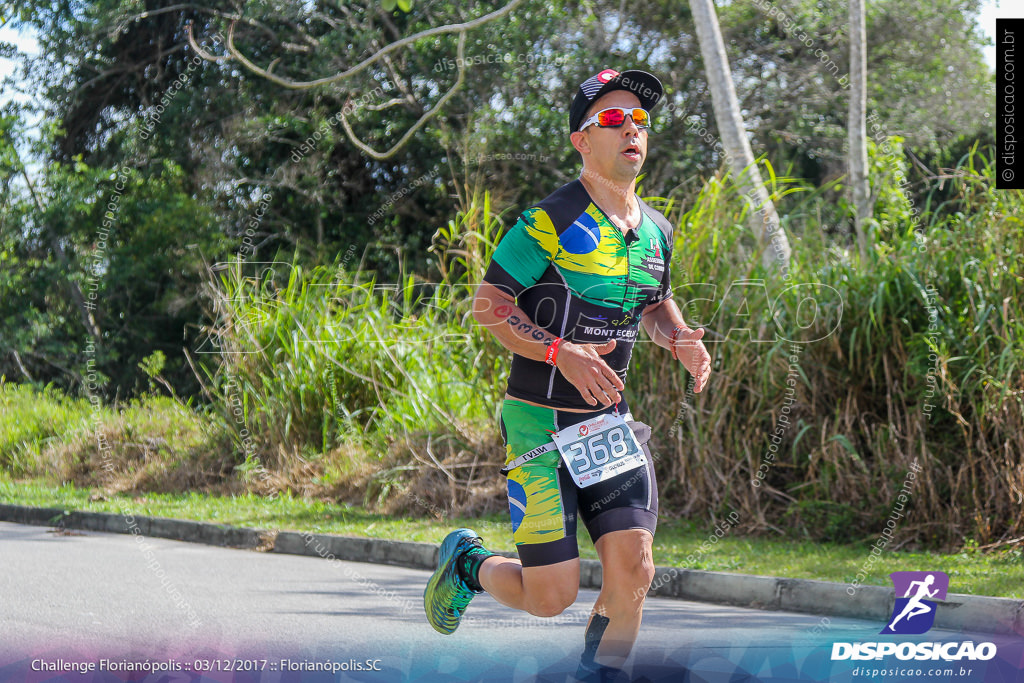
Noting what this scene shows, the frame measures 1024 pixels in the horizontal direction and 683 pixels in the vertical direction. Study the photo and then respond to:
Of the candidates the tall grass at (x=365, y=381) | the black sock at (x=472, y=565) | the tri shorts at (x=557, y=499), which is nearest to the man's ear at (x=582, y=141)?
the tri shorts at (x=557, y=499)

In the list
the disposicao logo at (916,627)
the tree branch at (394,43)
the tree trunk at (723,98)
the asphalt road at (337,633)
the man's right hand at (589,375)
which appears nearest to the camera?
the man's right hand at (589,375)

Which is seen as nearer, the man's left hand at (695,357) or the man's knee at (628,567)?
the man's knee at (628,567)

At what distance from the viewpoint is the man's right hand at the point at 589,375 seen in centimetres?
322

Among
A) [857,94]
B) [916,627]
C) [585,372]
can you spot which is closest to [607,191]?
[585,372]

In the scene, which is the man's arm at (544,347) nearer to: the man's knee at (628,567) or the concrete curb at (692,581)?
the man's knee at (628,567)

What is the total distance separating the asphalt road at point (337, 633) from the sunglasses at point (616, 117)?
2217 millimetres

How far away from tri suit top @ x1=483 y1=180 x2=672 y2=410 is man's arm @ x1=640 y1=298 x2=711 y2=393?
0.82 feet

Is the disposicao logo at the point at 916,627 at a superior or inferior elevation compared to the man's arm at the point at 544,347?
inferior

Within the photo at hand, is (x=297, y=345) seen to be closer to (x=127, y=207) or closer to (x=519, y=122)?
(x=519, y=122)

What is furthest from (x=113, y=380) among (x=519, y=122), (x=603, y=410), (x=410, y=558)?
(x=603, y=410)

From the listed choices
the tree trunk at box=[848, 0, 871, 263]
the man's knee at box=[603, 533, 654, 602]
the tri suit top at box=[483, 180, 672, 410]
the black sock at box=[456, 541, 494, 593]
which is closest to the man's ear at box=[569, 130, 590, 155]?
the tri suit top at box=[483, 180, 672, 410]

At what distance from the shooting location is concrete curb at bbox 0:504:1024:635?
5523 mm

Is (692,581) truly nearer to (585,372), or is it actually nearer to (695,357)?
(695,357)

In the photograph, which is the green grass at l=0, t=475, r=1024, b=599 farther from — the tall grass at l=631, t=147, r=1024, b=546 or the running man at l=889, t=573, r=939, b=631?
the tall grass at l=631, t=147, r=1024, b=546
